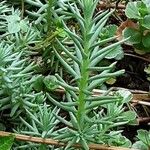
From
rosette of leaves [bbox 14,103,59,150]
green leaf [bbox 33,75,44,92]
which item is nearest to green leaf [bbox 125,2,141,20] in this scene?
green leaf [bbox 33,75,44,92]

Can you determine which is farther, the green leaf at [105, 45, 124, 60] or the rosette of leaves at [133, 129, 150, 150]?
the green leaf at [105, 45, 124, 60]

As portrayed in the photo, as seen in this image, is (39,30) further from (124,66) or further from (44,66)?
(124,66)

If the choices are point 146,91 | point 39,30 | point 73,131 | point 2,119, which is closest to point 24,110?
point 2,119

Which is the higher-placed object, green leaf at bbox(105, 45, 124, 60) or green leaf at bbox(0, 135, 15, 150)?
green leaf at bbox(105, 45, 124, 60)

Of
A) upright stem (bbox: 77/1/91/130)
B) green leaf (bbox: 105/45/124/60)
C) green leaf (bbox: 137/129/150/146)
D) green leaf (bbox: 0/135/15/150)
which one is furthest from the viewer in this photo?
green leaf (bbox: 105/45/124/60)

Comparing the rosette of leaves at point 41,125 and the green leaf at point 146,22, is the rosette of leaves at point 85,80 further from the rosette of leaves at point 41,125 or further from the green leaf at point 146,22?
the green leaf at point 146,22

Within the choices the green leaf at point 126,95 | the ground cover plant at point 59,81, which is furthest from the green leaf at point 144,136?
the green leaf at point 126,95

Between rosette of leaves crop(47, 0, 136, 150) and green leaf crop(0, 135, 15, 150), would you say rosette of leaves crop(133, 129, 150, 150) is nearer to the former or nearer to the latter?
rosette of leaves crop(47, 0, 136, 150)

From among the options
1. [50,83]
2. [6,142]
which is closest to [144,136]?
[50,83]
